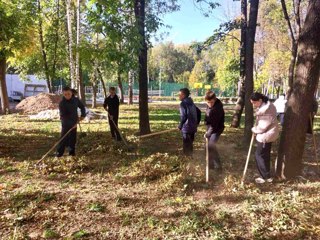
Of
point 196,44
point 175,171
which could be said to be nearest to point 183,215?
point 175,171

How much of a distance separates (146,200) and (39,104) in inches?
763

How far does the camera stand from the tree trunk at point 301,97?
5938mm

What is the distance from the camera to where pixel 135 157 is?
8383mm

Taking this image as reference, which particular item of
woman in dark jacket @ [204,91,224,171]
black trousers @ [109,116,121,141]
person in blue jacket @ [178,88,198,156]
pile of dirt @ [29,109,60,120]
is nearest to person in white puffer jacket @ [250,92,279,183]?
woman in dark jacket @ [204,91,224,171]

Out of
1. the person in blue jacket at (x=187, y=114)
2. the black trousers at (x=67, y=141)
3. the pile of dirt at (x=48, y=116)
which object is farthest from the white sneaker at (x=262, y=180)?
the pile of dirt at (x=48, y=116)

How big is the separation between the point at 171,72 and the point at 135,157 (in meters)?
73.1

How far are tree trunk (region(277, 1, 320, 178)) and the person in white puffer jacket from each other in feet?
1.12

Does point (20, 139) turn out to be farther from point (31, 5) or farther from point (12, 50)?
point (31, 5)

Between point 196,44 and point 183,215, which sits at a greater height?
point 196,44

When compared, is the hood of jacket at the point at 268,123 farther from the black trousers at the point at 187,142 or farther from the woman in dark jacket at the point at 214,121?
the black trousers at the point at 187,142

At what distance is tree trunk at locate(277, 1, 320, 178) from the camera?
19.5 feet

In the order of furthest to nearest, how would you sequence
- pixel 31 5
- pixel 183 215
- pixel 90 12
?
1. pixel 31 5
2. pixel 90 12
3. pixel 183 215

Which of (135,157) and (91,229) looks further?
(135,157)

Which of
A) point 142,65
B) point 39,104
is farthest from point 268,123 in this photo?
point 39,104
